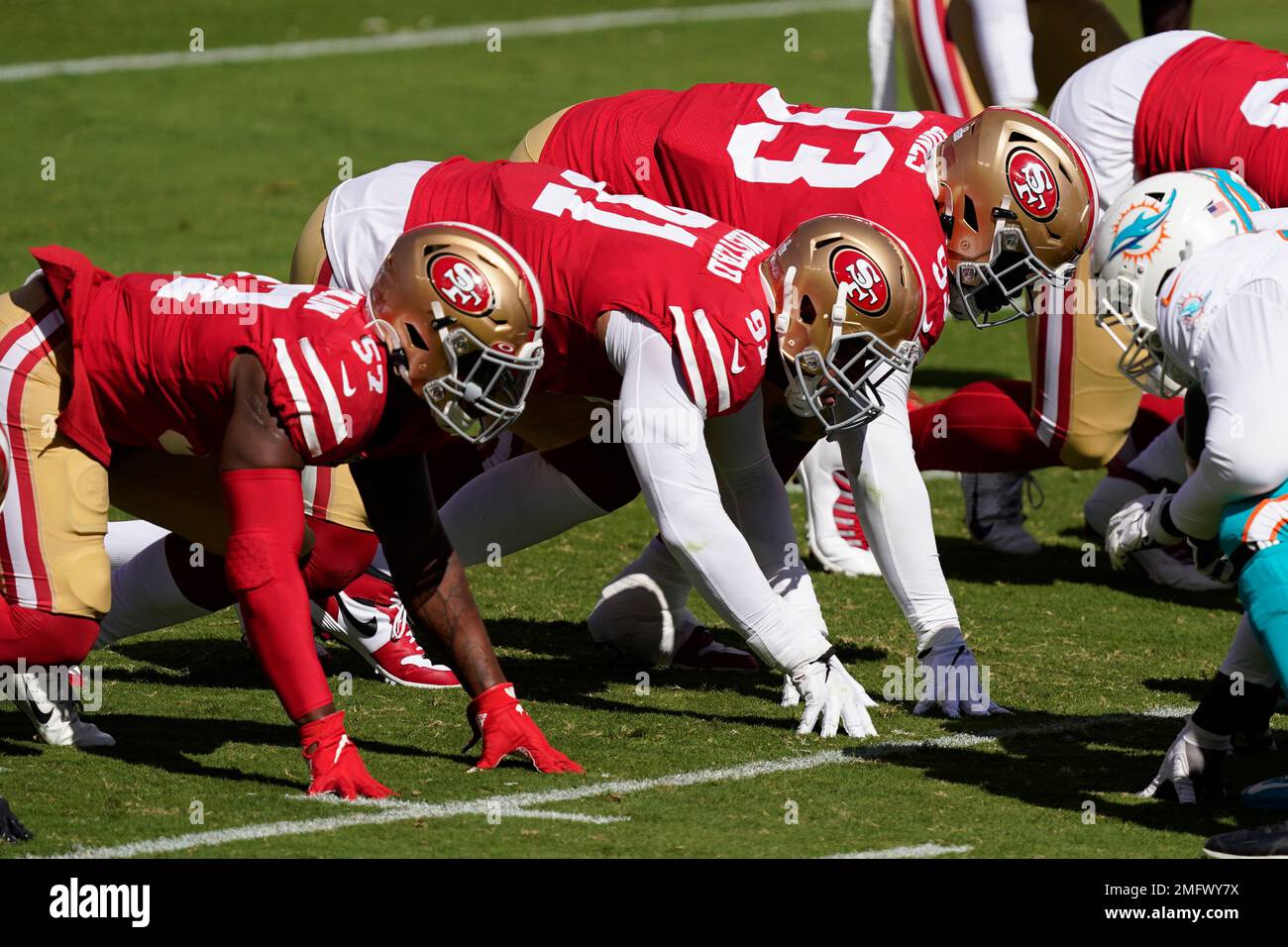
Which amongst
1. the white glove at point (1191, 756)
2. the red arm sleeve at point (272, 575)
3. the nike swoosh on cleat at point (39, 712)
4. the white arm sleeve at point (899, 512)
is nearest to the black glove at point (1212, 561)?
the white glove at point (1191, 756)

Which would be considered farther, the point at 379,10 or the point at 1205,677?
the point at 379,10

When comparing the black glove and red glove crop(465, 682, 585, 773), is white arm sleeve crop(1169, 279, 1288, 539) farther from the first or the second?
red glove crop(465, 682, 585, 773)

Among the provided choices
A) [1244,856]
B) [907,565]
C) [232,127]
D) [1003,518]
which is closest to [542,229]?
[907,565]

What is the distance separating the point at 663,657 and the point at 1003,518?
2.10 metres

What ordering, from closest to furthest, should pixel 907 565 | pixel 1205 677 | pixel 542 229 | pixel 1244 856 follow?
pixel 1244 856 → pixel 542 229 → pixel 907 565 → pixel 1205 677

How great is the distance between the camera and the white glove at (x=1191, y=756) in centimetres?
469

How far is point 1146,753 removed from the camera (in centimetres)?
516

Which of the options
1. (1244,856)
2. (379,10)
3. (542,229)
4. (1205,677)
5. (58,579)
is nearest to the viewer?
(1244,856)

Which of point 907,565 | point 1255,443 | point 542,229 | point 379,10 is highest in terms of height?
point 379,10

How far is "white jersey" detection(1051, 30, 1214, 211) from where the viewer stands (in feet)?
23.0

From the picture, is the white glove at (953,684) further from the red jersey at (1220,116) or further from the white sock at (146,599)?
the red jersey at (1220,116)

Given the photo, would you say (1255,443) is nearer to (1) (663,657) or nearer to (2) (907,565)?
(2) (907,565)

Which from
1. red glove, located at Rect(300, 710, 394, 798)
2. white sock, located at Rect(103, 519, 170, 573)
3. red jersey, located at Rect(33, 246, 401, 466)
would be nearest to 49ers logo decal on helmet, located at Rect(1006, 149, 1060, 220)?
red jersey, located at Rect(33, 246, 401, 466)

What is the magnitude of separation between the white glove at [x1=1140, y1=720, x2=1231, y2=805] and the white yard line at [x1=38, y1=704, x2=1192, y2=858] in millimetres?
648
